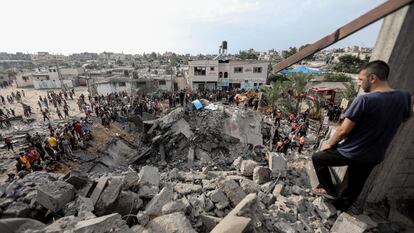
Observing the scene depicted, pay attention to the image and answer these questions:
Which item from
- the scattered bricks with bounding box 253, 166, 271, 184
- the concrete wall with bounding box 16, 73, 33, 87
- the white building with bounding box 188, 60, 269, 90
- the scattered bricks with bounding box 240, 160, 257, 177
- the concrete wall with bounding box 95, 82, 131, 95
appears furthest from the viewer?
the concrete wall with bounding box 16, 73, 33, 87

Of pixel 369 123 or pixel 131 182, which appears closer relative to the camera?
pixel 369 123

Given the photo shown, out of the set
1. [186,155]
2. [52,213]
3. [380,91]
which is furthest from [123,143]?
[380,91]

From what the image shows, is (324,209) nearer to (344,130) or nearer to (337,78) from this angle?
(344,130)

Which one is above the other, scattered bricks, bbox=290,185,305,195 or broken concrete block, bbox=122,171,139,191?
broken concrete block, bbox=122,171,139,191

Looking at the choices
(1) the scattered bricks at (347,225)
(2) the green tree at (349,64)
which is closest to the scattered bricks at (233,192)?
(1) the scattered bricks at (347,225)

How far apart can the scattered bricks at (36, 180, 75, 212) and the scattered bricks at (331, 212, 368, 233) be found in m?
3.80

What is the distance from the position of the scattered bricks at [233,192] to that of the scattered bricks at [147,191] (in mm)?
1238

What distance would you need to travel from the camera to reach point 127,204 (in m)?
3.02

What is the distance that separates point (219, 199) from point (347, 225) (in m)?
1.80

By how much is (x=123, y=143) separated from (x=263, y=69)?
80.0 feet

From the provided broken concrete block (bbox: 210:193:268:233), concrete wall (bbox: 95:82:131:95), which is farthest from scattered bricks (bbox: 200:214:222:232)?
concrete wall (bbox: 95:82:131:95)

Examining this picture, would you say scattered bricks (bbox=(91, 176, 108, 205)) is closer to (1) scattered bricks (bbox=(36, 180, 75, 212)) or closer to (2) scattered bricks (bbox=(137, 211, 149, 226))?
(1) scattered bricks (bbox=(36, 180, 75, 212))

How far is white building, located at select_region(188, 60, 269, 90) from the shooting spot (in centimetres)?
3125

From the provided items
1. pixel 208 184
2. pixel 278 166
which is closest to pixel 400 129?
pixel 278 166
